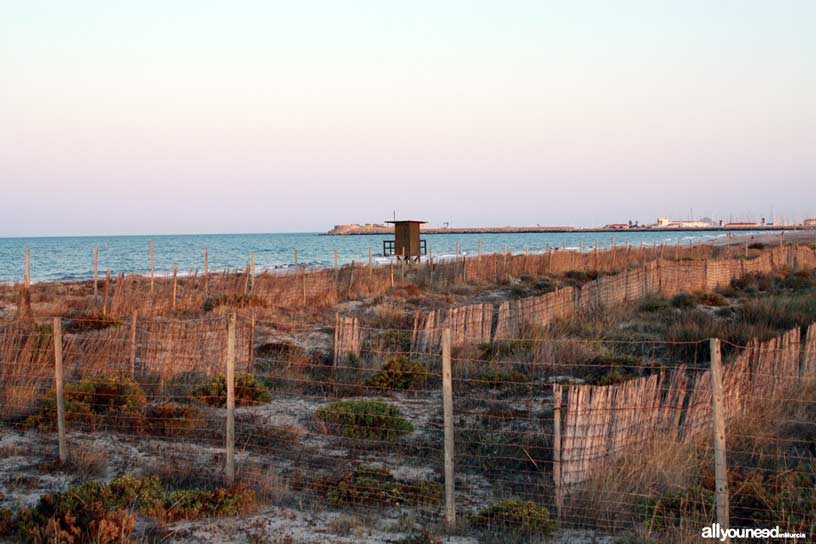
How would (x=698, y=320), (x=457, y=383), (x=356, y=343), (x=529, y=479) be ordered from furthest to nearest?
(x=698, y=320) < (x=356, y=343) < (x=457, y=383) < (x=529, y=479)

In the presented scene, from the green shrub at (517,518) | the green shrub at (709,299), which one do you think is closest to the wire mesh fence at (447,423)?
the green shrub at (517,518)

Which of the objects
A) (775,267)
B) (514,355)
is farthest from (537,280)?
(514,355)

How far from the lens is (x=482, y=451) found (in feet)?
25.1

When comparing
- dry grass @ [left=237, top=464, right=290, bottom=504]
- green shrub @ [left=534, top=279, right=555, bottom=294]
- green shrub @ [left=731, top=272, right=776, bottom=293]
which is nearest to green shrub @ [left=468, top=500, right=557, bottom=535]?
dry grass @ [left=237, top=464, right=290, bottom=504]

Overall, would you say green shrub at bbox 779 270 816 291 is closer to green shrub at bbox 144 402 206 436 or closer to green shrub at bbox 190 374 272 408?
green shrub at bbox 190 374 272 408

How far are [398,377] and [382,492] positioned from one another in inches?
176

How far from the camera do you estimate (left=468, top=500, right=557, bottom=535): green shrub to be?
5.60m

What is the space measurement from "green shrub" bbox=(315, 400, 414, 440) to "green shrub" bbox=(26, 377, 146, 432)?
2159 mm

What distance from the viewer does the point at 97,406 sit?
8.80 metres

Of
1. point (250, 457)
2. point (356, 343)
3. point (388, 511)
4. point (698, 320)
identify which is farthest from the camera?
point (698, 320)

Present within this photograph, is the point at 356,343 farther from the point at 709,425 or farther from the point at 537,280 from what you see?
the point at 537,280

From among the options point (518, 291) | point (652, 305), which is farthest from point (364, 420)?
point (518, 291)

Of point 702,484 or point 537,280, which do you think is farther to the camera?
point 537,280

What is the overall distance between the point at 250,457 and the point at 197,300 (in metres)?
11.2
